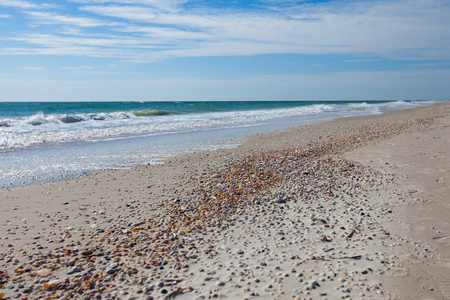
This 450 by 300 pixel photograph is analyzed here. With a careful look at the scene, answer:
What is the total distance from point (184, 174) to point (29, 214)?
3.08 m

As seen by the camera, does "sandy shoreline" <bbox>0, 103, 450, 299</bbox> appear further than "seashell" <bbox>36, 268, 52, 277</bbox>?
No

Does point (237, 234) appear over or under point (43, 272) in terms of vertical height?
over

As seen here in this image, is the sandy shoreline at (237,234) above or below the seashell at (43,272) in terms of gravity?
above

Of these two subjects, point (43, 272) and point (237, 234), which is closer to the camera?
point (43, 272)

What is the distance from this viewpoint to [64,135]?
50.4 ft

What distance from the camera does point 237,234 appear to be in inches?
166

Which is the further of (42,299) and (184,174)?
(184,174)

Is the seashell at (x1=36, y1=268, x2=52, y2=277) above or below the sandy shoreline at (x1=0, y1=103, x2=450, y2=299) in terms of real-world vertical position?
below

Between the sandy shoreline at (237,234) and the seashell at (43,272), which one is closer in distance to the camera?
the sandy shoreline at (237,234)

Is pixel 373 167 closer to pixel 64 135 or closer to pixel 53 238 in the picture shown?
pixel 53 238

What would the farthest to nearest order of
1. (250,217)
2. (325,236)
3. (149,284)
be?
(250,217) → (325,236) → (149,284)

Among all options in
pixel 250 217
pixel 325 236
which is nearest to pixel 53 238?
pixel 250 217

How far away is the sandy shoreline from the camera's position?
10.2 feet

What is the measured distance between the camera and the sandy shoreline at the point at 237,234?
10.2 ft
